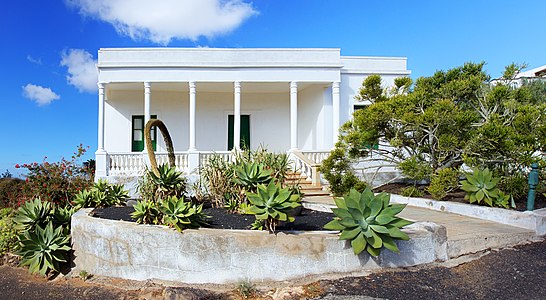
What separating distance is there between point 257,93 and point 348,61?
4036 mm

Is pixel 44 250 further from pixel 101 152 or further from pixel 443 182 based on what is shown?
pixel 101 152

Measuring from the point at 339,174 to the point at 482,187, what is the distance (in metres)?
3.22

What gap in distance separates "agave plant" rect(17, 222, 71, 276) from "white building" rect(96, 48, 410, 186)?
652 centimetres

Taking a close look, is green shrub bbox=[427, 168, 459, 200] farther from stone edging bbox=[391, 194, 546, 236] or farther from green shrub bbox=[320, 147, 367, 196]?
green shrub bbox=[320, 147, 367, 196]

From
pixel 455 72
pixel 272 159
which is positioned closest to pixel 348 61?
pixel 455 72

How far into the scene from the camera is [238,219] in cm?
506

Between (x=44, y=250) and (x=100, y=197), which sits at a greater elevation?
(x=100, y=197)

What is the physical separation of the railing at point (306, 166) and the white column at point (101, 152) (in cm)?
630

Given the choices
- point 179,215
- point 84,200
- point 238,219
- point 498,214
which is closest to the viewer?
point 179,215

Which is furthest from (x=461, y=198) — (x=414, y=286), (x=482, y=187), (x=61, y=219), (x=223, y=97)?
(x=223, y=97)

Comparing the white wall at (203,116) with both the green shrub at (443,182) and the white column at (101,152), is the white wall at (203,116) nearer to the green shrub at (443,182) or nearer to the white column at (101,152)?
the white column at (101,152)

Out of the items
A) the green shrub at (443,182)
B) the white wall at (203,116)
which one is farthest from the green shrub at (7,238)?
the green shrub at (443,182)

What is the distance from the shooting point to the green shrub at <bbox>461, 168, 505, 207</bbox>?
6.40 metres

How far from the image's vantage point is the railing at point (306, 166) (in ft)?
36.4
